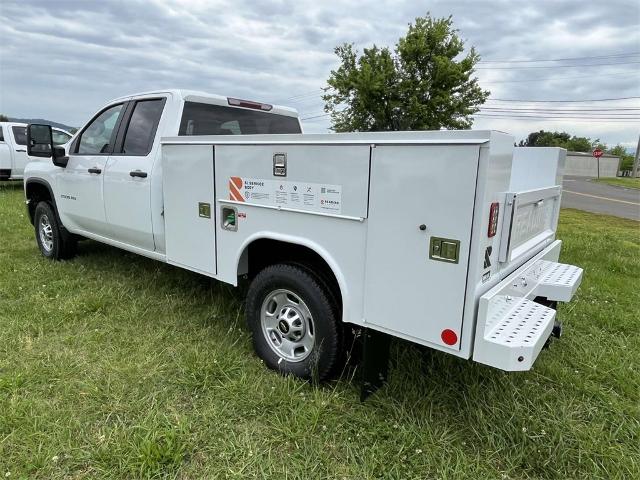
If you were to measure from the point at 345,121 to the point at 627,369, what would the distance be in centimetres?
3147

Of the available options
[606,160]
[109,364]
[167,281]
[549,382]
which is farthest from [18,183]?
[606,160]

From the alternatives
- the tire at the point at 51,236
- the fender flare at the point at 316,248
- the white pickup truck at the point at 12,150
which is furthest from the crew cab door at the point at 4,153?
Answer: the fender flare at the point at 316,248

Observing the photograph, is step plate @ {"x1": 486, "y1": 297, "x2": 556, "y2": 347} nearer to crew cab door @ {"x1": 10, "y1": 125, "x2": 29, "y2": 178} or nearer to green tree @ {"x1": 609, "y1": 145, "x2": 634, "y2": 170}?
crew cab door @ {"x1": 10, "y1": 125, "x2": 29, "y2": 178}

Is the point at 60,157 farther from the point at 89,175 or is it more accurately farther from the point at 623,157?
the point at 623,157

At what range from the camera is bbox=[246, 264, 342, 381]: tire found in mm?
2848

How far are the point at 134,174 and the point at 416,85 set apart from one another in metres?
29.2

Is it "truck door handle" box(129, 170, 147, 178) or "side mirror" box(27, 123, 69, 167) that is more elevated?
"side mirror" box(27, 123, 69, 167)

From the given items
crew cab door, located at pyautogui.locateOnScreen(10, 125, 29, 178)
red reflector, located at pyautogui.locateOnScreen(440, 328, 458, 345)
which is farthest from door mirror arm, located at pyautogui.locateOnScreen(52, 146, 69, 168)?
crew cab door, located at pyautogui.locateOnScreen(10, 125, 29, 178)

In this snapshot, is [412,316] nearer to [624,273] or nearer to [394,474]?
[394,474]

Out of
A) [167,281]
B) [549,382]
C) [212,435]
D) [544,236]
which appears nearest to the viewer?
[212,435]

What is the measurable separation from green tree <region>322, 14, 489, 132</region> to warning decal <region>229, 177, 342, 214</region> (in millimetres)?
27422

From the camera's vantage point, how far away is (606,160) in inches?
2712

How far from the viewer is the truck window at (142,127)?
13.1 ft

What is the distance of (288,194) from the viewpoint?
2848 millimetres
